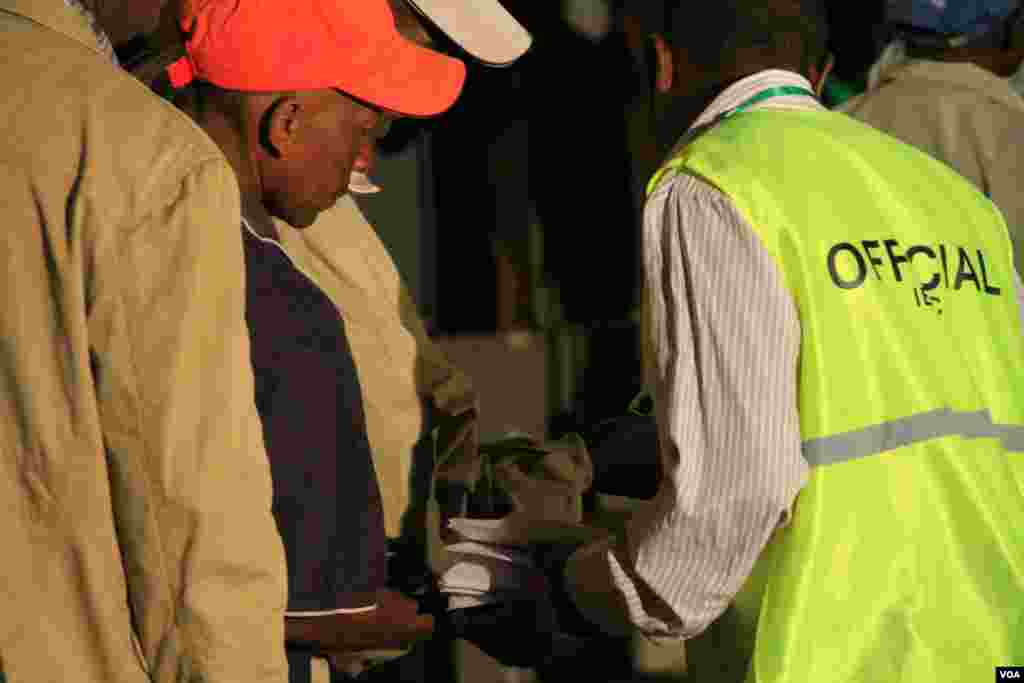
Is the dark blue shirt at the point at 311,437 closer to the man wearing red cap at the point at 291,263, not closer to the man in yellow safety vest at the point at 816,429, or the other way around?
the man wearing red cap at the point at 291,263

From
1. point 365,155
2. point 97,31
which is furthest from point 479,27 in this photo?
point 97,31

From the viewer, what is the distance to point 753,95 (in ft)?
9.89

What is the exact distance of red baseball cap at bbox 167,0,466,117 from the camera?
9.55ft

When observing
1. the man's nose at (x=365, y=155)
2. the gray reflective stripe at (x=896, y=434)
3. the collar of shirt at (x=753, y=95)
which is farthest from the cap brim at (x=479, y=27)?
the gray reflective stripe at (x=896, y=434)

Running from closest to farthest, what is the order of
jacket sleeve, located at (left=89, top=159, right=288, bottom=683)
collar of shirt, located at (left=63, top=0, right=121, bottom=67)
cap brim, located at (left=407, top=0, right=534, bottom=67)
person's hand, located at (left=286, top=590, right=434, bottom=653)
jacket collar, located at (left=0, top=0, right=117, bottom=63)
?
jacket sleeve, located at (left=89, top=159, right=288, bottom=683) < jacket collar, located at (left=0, top=0, right=117, bottom=63) < collar of shirt, located at (left=63, top=0, right=121, bottom=67) < person's hand, located at (left=286, top=590, right=434, bottom=653) < cap brim, located at (left=407, top=0, right=534, bottom=67)

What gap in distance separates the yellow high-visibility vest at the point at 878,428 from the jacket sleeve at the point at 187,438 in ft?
2.43

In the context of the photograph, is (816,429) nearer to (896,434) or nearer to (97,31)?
(896,434)

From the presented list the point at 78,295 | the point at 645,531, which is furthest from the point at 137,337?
the point at 645,531

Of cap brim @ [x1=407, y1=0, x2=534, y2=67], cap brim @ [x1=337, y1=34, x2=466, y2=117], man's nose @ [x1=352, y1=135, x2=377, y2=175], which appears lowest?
man's nose @ [x1=352, y1=135, x2=377, y2=175]

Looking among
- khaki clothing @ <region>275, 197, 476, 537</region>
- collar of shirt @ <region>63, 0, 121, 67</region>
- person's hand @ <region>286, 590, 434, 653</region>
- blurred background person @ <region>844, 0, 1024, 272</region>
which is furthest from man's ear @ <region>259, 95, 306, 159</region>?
blurred background person @ <region>844, 0, 1024, 272</region>

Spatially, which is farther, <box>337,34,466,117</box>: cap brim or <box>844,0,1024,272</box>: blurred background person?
<box>844,0,1024,272</box>: blurred background person

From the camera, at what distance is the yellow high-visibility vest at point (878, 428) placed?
2742 millimetres

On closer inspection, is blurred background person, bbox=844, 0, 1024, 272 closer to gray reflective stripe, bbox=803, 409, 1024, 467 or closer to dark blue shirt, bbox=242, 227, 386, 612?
gray reflective stripe, bbox=803, 409, 1024, 467

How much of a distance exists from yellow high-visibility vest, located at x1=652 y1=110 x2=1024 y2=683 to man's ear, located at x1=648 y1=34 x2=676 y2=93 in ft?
0.66
